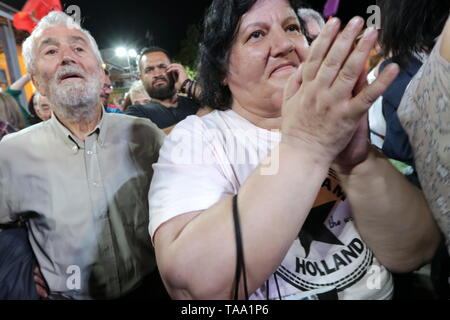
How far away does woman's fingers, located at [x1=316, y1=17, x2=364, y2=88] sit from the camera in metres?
0.53

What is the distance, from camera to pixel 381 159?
0.84m

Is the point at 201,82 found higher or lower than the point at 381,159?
higher

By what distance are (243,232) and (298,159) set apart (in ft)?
0.64

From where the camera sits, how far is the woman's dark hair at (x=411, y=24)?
3.21 feet

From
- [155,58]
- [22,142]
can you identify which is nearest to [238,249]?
[22,142]

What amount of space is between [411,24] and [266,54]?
1.68ft

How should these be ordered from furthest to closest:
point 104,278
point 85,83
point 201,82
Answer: point 85,83, point 104,278, point 201,82

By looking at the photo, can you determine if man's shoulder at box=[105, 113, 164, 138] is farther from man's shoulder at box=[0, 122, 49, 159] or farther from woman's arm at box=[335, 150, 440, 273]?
woman's arm at box=[335, 150, 440, 273]

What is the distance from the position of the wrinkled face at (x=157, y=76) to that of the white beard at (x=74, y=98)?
1371 millimetres

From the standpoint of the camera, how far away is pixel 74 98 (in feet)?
5.07

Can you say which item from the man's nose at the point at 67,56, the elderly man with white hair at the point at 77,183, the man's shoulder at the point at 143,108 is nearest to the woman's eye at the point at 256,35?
the elderly man with white hair at the point at 77,183

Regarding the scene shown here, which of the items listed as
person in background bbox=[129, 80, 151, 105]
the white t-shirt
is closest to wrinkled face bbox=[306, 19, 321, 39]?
the white t-shirt
